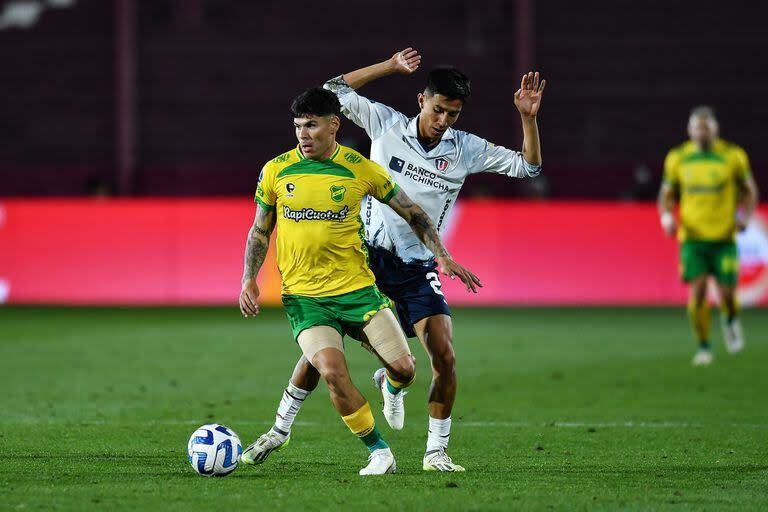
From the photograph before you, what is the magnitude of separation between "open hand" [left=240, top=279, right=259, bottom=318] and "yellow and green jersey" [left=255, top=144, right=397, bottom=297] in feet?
0.83

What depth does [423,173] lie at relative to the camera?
7758mm

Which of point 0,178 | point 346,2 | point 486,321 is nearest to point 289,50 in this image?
point 346,2

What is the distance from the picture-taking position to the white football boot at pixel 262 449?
736 centimetres

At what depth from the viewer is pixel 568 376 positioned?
12180 millimetres

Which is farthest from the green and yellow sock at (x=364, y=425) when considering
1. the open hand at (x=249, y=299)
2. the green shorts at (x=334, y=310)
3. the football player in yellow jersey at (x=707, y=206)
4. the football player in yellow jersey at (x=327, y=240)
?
the football player in yellow jersey at (x=707, y=206)

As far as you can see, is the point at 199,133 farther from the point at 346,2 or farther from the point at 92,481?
the point at 92,481

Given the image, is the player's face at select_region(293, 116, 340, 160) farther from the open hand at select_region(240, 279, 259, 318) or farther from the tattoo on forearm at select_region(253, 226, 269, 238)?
the open hand at select_region(240, 279, 259, 318)

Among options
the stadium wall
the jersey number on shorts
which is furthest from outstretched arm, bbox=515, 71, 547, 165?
the stadium wall

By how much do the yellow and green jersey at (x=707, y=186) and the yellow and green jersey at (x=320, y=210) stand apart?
7.15m

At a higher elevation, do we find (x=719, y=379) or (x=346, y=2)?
(x=346, y=2)

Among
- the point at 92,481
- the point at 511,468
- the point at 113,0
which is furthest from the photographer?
the point at 113,0

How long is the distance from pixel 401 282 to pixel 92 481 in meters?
2.15

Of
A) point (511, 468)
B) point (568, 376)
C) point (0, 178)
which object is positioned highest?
point (511, 468)

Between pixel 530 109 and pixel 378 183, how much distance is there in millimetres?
970
